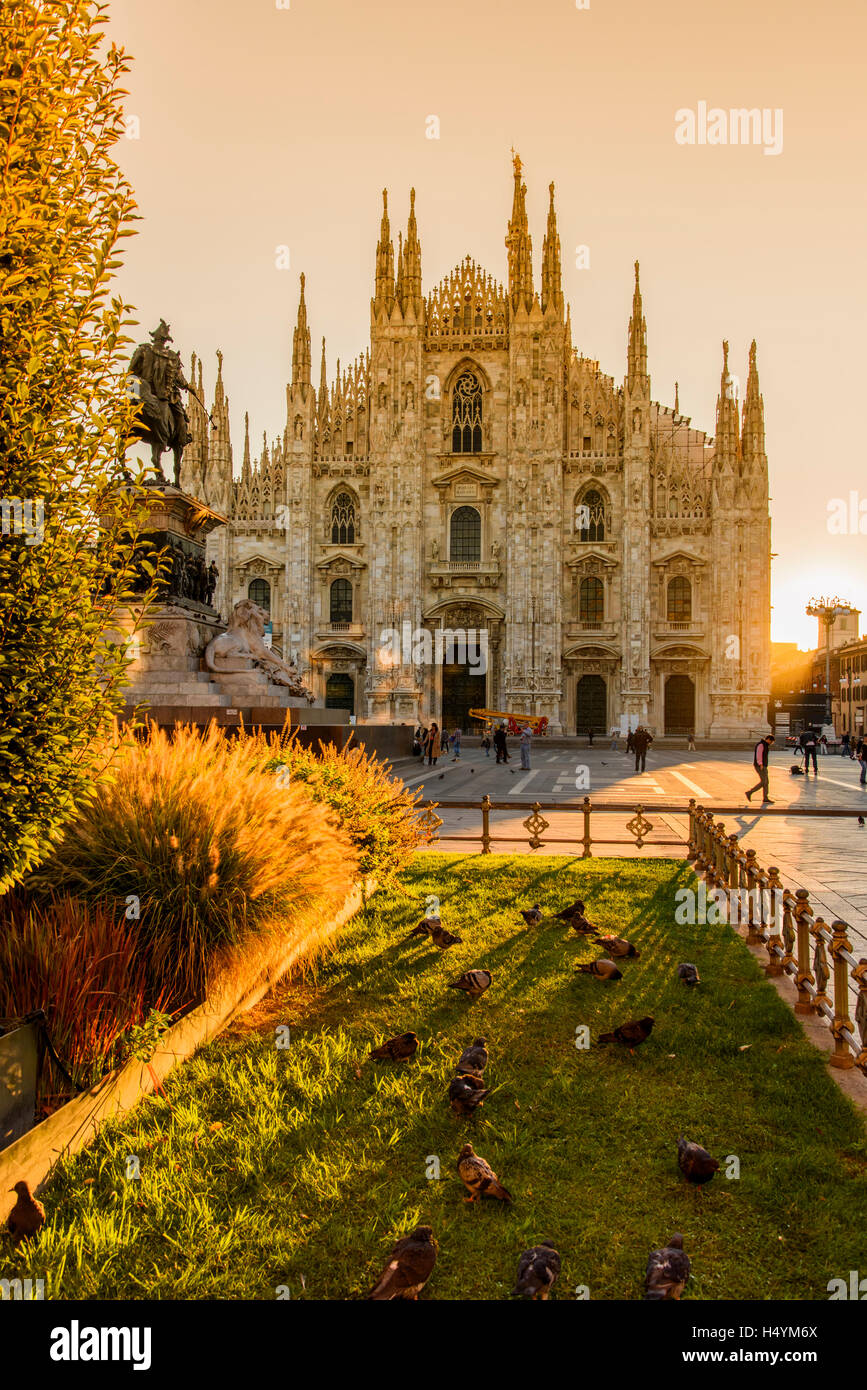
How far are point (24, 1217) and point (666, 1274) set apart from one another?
7.43ft

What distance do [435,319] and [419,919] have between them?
137 ft

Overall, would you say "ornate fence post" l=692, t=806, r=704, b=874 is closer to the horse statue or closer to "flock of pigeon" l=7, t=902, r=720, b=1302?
"flock of pigeon" l=7, t=902, r=720, b=1302

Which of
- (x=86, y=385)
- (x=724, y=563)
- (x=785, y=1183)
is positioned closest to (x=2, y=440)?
(x=86, y=385)

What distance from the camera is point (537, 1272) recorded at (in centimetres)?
260

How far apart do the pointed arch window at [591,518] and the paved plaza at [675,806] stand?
14.4 meters

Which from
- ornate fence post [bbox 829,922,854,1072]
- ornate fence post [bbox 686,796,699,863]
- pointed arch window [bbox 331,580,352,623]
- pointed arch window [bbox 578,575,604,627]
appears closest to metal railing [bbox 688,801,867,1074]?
ornate fence post [bbox 829,922,854,1072]

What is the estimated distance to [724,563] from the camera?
4112 centimetres

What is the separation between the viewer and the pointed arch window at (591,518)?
42.2 m

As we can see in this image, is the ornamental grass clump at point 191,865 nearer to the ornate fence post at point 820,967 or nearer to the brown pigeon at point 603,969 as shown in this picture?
the brown pigeon at point 603,969

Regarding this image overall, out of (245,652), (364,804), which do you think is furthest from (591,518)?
(364,804)

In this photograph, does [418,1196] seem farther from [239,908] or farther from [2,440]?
[2,440]

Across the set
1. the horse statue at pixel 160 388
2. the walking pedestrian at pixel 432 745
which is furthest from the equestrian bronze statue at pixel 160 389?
the walking pedestrian at pixel 432 745

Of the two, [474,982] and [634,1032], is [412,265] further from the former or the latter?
[634,1032]

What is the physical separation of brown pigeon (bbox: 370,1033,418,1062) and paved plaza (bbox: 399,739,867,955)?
3760mm
